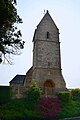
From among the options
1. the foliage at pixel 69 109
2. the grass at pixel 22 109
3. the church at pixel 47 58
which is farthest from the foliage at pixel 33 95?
the foliage at pixel 69 109

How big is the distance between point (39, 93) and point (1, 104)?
5774mm

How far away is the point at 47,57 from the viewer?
38.4 metres

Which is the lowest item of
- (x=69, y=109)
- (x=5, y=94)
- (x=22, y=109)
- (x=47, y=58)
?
(x=69, y=109)

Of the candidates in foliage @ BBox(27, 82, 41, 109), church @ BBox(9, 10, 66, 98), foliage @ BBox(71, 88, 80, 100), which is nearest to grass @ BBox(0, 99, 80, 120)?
foliage @ BBox(27, 82, 41, 109)

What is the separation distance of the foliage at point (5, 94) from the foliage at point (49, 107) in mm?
4509

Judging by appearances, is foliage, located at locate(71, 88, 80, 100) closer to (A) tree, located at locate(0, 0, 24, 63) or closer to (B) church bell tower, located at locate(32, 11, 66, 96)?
(B) church bell tower, located at locate(32, 11, 66, 96)

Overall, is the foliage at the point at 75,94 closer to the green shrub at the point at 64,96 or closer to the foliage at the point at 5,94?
the green shrub at the point at 64,96

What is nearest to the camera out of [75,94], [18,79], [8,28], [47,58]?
[8,28]

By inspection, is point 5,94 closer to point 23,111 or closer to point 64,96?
point 23,111

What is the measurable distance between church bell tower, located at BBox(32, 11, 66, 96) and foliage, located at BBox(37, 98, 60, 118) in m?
3.25

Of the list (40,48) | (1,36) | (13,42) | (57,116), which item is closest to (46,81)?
(40,48)

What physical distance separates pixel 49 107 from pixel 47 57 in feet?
34.8

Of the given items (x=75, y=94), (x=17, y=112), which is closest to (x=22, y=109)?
(x=17, y=112)

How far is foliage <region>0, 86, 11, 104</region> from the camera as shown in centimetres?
3045
